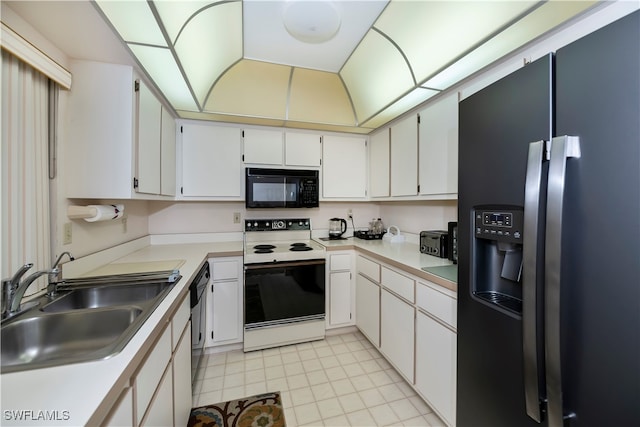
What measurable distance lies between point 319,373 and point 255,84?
2.54 metres

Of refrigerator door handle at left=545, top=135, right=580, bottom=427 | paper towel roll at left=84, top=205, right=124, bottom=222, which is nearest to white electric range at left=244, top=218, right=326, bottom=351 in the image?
paper towel roll at left=84, top=205, right=124, bottom=222

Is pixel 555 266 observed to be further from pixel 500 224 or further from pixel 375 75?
pixel 375 75

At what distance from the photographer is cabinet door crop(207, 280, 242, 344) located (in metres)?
2.29

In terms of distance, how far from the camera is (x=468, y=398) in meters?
1.15

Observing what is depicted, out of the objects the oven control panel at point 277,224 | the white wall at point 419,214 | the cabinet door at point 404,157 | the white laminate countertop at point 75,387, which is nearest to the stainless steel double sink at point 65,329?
the white laminate countertop at point 75,387

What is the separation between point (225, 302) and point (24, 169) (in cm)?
160

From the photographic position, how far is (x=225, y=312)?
2316mm

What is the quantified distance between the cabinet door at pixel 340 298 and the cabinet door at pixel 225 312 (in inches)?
35.1

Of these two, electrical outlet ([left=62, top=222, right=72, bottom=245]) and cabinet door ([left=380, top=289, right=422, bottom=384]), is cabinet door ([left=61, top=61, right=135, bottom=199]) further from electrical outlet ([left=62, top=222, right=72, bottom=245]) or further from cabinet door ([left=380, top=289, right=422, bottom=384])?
cabinet door ([left=380, top=289, right=422, bottom=384])

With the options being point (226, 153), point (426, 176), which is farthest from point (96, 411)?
point (226, 153)

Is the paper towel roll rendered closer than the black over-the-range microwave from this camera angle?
Yes

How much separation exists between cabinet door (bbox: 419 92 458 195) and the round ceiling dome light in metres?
0.94

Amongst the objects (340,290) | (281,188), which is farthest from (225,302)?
(281,188)

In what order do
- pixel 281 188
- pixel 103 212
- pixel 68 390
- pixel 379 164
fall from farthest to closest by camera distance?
1. pixel 379 164
2. pixel 281 188
3. pixel 103 212
4. pixel 68 390
